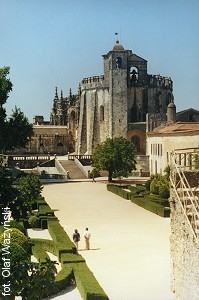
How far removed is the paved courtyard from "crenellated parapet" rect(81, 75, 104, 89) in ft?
109

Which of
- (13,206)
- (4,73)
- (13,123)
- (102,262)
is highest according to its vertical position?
(4,73)

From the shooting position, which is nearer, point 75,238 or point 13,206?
point 13,206

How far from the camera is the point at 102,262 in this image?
1928 cm

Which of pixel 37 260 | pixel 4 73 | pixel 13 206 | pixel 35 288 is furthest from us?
pixel 4 73

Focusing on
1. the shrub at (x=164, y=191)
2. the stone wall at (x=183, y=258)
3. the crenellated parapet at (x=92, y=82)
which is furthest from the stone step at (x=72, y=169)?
the stone wall at (x=183, y=258)

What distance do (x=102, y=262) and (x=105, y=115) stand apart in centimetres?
5170

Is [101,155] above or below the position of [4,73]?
below

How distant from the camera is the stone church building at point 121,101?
68.4m

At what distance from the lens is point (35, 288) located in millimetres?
11977

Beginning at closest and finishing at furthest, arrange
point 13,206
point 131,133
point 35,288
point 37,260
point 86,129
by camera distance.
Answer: point 35,288, point 13,206, point 37,260, point 131,133, point 86,129

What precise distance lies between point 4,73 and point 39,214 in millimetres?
22664

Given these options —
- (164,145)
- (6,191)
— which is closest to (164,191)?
(164,145)

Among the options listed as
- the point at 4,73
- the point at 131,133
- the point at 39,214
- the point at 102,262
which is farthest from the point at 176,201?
the point at 131,133

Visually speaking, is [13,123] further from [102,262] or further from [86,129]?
[102,262]
